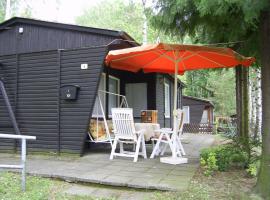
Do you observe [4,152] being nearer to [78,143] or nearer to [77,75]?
[78,143]

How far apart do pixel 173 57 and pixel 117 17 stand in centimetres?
2204

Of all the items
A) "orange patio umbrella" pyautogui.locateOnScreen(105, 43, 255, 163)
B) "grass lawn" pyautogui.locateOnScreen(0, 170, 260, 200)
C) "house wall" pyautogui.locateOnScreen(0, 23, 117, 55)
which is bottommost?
"grass lawn" pyautogui.locateOnScreen(0, 170, 260, 200)

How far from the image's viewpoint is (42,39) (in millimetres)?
7539

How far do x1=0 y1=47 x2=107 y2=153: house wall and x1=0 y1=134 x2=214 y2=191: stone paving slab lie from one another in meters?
0.49

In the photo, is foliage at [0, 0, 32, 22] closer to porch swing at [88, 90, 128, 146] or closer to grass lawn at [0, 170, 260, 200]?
porch swing at [88, 90, 128, 146]

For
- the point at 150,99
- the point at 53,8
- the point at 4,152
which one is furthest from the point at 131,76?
the point at 53,8

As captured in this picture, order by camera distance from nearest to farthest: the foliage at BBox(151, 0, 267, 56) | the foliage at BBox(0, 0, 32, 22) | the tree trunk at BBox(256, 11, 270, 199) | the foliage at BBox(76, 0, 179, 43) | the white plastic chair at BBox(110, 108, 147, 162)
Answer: the foliage at BBox(151, 0, 267, 56) < the tree trunk at BBox(256, 11, 270, 199) < the white plastic chair at BBox(110, 108, 147, 162) < the foliage at BBox(0, 0, 32, 22) < the foliage at BBox(76, 0, 179, 43)

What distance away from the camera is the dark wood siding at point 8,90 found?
7.59m

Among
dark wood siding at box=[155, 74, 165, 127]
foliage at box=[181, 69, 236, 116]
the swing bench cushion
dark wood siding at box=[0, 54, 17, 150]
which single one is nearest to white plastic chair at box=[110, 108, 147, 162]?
the swing bench cushion

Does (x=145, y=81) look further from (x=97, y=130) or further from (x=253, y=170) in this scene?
(x=253, y=170)

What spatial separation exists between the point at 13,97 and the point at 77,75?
174 cm

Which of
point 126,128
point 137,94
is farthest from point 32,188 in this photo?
point 137,94

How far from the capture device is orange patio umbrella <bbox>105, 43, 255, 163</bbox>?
18.4ft

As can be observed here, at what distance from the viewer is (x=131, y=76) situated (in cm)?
989
